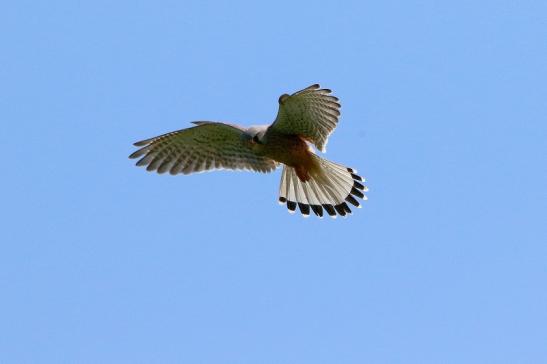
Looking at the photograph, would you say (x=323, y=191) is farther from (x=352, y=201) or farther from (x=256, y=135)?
(x=256, y=135)

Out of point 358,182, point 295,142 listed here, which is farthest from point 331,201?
point 295,142

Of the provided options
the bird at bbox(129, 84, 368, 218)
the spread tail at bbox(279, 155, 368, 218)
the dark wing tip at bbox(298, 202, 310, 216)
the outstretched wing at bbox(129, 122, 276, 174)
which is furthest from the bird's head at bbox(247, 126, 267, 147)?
the dark wing tip at bbox(298, 202, 310, 216)

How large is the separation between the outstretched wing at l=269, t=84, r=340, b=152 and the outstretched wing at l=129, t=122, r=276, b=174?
1.02m

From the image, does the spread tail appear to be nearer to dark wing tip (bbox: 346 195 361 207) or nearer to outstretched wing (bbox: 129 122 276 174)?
dark wing tip (bbox: 346 195 361 207)

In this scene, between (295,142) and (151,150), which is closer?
(295,142)

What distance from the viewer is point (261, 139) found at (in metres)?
11.5

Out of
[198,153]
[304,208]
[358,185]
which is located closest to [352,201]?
[358,185]

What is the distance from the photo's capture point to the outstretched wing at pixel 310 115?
10891mm

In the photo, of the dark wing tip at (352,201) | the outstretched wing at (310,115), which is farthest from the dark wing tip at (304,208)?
the outstretched wing at (310,115)

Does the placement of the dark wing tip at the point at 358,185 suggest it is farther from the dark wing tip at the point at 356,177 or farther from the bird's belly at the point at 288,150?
the bird's belly at the point at 288,150

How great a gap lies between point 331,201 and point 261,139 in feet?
5.39

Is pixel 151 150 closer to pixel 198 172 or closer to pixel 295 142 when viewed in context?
pixel 198 172

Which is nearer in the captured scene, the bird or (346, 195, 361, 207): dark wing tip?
the bird

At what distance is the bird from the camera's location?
11.5 m
